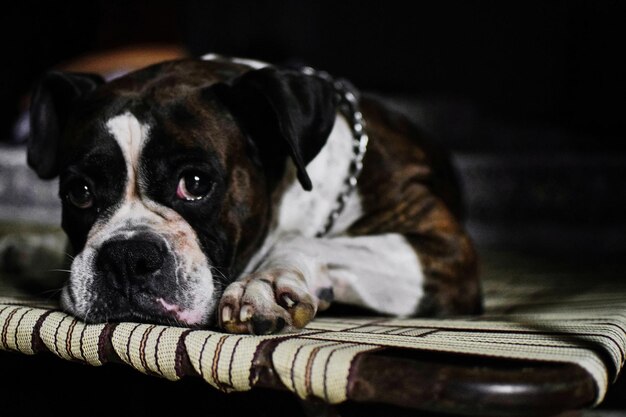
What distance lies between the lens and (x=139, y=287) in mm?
1196

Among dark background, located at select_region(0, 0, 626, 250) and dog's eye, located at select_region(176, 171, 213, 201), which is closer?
dog's eye, located at select_region(176, 171, 213, 201)

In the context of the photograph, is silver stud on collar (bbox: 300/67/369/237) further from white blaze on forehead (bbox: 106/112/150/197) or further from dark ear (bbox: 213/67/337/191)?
white blaze on forehead (bbox: 106/112/150/197)

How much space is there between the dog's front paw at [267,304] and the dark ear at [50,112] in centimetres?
71

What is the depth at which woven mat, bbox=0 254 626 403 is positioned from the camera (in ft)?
2.88

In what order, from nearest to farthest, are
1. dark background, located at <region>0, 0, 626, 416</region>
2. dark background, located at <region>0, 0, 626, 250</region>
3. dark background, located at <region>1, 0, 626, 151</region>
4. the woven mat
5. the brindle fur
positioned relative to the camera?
the woven mat, the brindle fur, dark background, located at <region>0, 0, 626, 416</region>, dark background, located at <region>0, 0, 626, 250</region>, dark background, located at <region>1, 0, 626, 151</region>

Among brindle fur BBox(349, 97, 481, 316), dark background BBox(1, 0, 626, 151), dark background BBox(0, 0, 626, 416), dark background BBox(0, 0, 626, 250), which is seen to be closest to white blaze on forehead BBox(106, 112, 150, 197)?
brindle fur BBox(349, 97, 481, 316)

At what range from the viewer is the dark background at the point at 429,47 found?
13.0 feet

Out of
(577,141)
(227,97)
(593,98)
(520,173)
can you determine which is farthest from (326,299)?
(593,98)

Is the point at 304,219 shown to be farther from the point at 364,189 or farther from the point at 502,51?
the point at 502,51

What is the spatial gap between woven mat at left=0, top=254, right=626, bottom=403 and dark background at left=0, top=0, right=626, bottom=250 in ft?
8.25

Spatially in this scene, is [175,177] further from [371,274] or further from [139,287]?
[371,274]

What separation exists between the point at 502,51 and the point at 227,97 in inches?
130

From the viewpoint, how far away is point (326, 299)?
1344 mm

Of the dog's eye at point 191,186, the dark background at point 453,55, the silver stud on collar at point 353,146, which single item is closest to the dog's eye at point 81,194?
the dog's eye at point 191,186
